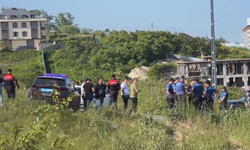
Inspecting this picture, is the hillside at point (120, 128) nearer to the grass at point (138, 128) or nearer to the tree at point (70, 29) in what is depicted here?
the grass at point (138, 128)

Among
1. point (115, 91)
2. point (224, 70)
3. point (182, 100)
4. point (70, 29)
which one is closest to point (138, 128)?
point (182, 100)

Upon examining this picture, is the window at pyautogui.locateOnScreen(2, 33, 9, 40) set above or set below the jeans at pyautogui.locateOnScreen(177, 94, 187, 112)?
above

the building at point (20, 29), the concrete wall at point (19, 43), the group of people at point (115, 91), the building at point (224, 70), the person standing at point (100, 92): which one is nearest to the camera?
the group of people at point (115, 91)

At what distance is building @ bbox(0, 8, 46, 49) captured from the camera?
104 meters

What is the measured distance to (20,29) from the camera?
346ft

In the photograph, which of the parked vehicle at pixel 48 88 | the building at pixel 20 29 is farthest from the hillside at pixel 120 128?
the building at pixel 20 29

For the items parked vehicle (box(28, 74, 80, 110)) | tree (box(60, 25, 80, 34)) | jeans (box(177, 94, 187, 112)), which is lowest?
jeans (box(177, 94, 187, 112))

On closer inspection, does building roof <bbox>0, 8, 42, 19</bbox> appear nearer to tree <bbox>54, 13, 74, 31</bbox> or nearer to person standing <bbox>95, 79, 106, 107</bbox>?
tree <bbox>54, 13, 74, 31</bbox>

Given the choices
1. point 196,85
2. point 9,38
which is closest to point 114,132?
point 196,85

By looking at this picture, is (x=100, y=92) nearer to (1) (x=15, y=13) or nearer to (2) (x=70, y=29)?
(1) (x=15, y=13)

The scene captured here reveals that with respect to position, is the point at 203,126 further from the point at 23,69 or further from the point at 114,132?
the point at 23,69

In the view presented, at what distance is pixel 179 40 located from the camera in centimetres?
8431

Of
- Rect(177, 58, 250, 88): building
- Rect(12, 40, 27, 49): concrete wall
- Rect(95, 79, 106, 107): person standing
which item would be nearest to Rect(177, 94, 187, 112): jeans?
Rect(95, 79, 106, 107): person standing

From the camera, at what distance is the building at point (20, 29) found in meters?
104
